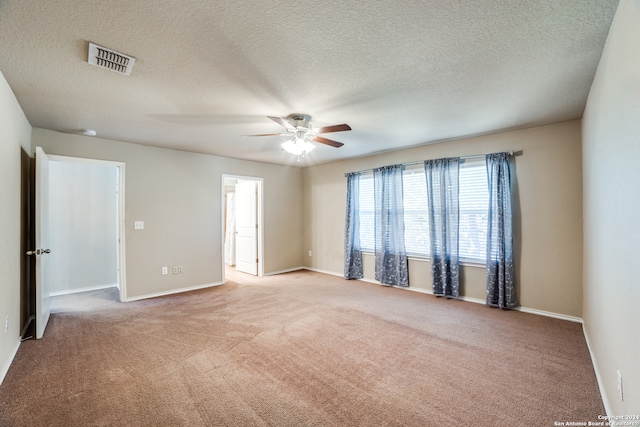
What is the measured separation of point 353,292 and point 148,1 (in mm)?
4315

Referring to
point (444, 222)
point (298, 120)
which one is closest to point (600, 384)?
point (444, 222)

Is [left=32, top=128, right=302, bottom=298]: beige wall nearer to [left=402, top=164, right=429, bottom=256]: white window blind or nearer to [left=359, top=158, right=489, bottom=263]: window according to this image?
[left=359, top=158, right=489, bottom=263]: window

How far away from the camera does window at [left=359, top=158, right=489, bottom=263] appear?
13.5ft

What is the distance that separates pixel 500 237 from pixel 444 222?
781 mm

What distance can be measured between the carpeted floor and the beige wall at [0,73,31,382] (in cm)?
28

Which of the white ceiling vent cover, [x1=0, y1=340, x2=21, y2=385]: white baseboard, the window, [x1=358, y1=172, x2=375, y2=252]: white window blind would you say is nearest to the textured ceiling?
the white ceiling vent cover

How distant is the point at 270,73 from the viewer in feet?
7.39

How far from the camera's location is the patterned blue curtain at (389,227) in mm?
4926

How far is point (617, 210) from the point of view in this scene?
5.48 ft

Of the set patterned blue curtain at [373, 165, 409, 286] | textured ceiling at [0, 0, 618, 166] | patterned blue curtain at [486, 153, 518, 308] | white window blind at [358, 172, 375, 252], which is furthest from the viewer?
white window blind at [358, 172, 375, 252]

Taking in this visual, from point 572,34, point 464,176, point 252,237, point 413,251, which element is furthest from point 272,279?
point 572,34

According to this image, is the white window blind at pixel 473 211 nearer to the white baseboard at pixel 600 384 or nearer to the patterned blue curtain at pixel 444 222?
the patterned blue curtain at pixel 444 222

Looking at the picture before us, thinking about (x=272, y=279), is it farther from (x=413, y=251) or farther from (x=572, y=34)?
(x=572, y=34)

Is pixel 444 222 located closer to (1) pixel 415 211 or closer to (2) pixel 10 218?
(1) pixel 415 211
